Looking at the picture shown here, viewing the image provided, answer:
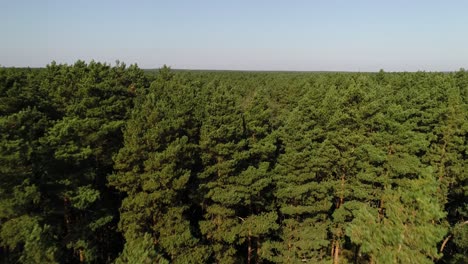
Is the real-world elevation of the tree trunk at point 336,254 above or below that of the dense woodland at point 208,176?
below

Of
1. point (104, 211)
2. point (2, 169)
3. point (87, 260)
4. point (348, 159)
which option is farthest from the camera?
point (348, 159)

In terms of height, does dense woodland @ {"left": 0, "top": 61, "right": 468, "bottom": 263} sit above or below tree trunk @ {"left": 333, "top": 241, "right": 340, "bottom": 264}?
above

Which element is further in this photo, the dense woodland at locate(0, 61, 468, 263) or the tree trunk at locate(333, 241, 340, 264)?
the tree trunk at locate(333, 241, 340, 264)

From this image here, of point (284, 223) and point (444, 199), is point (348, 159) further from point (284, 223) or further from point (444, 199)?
point (444, 199)

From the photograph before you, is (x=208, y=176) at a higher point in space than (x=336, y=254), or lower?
higher

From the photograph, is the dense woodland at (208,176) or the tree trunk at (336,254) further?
the tree trunk at (336,254)

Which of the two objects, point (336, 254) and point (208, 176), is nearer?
point (208, 176)

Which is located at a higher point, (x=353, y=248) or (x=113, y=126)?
(x=113, y=126)

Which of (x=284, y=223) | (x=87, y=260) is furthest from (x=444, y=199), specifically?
(x=87, y=260)
